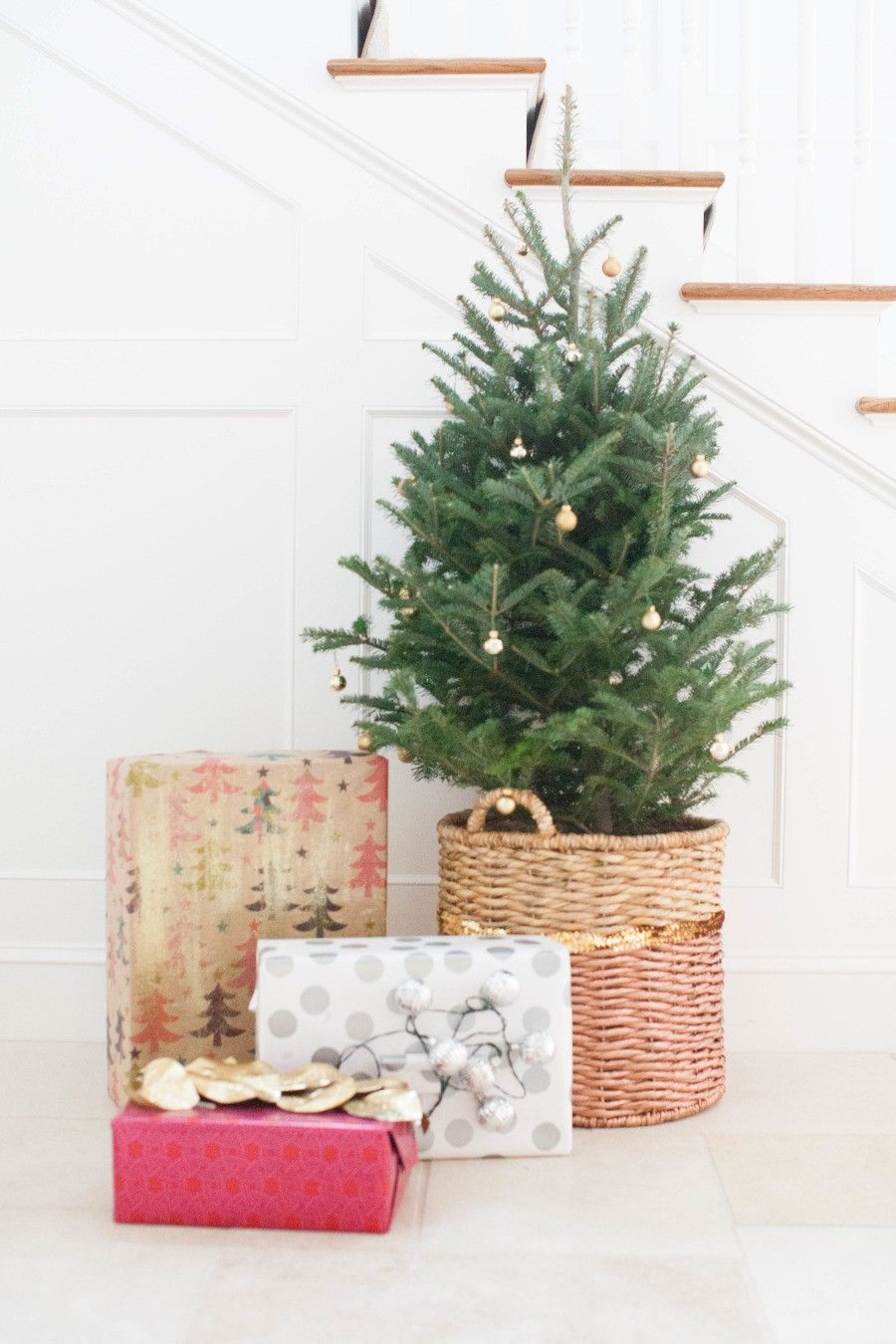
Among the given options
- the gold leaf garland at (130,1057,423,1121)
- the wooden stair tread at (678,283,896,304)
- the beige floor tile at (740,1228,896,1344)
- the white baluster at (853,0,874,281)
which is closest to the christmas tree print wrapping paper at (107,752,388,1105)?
the gold leaf garland at (130,1057,423,1121)

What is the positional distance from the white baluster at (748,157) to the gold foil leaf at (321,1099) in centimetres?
125

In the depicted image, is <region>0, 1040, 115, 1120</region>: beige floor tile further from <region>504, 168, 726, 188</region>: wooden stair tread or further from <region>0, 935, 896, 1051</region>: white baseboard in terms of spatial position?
<region>504, 168, 726, 188</region>: wooden stair tread

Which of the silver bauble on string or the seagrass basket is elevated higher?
the seagrass basket

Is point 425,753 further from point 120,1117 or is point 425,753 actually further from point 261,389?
point 261,389

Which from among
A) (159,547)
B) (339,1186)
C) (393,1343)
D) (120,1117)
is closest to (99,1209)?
(120,1117)

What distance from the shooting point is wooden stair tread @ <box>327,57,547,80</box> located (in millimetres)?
1752

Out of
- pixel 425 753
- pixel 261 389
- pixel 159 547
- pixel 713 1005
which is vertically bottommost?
pixel 713 1005

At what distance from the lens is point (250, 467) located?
1.83 meters

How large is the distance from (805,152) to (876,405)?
397 millimetres

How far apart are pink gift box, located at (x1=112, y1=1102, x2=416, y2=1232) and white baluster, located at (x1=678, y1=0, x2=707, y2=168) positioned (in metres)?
1.40

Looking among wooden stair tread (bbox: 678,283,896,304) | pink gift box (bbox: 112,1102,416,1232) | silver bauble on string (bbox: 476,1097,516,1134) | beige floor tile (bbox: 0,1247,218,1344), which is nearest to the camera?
beige floor tile (bbox: 0,1247,218,1344)

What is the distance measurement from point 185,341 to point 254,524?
0.28m

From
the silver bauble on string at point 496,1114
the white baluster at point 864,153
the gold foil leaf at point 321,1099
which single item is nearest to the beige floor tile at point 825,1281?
the silver bauble on string at point 496,1114

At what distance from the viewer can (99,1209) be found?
1.18 m
